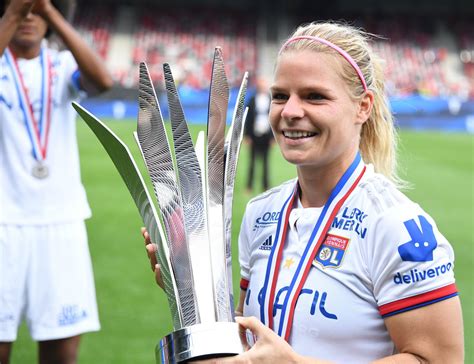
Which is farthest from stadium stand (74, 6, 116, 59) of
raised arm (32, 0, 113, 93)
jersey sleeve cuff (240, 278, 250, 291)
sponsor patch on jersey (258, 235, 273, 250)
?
sponsor patch on jersey (258, 235, 273, 250)

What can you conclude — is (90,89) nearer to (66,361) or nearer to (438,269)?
(66,361)

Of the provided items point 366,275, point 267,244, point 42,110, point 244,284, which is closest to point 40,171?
point 42,110

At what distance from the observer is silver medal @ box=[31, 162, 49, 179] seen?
11.3ft

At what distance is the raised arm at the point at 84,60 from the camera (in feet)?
11.2

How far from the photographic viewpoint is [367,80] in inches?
77.0

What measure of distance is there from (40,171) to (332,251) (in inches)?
79.2

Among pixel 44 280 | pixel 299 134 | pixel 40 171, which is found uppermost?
pixel 299 134

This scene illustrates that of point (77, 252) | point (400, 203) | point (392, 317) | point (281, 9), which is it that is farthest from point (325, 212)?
point (281, 9)

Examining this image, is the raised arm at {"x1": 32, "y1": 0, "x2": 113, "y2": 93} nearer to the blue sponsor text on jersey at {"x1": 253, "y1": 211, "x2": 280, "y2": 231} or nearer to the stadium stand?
the blue sponsor text on jersey at {"x1": 253, "y1": 211, "x2": 280, "y2": 231}

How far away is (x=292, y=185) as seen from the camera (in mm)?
2141

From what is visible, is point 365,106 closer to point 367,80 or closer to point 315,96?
point 367,80

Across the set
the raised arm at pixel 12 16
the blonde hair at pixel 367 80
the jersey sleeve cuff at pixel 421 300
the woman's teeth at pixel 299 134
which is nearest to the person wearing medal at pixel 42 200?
the raised arm at pixel 12 16

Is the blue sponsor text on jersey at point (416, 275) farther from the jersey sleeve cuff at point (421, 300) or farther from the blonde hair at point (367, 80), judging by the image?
the blonde hair at point (367, 80)

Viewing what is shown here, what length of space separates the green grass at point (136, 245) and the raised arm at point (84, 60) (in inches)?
57.5
